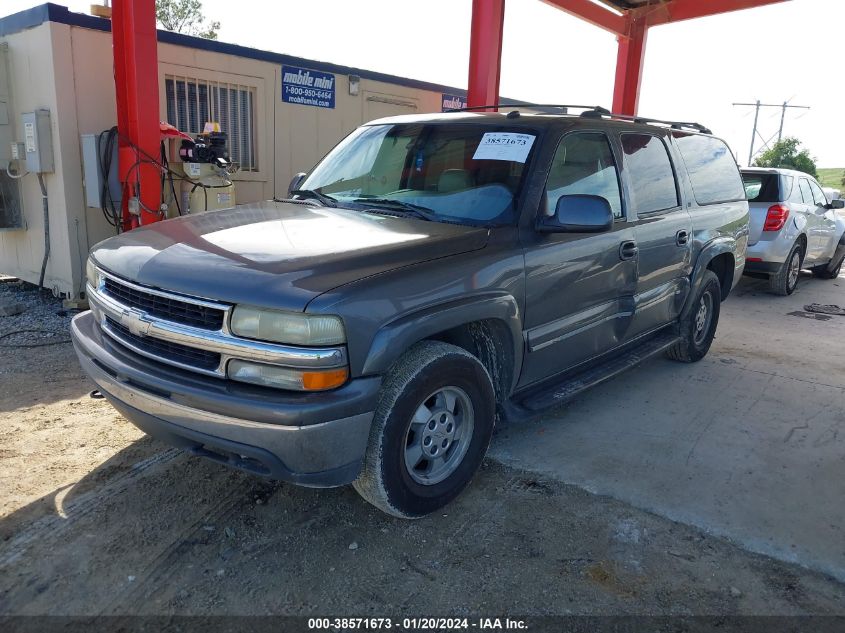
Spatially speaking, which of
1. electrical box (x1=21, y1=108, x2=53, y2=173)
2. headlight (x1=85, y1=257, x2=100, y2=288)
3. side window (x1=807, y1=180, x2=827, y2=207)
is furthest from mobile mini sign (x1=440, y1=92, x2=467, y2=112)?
headlight (x1=85, y1=257, x2=100, y2=288)

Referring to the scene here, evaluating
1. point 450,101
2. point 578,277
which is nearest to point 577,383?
point 578,277

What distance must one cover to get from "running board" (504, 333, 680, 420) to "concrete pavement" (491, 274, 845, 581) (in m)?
0.35

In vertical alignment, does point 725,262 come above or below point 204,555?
above

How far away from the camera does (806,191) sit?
938cm

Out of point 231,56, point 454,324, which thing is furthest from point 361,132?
point 231,56

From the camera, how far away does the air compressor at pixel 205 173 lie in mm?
6910

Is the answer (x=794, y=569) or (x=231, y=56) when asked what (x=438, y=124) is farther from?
(x=231, y=56)

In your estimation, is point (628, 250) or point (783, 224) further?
point (783, 224)

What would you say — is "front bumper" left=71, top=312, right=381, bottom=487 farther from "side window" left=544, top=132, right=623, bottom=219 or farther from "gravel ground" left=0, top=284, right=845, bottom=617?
"side window" left=544, top=132, right=623, bottom=219

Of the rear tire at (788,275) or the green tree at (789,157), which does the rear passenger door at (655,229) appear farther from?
the green tree at (789,157)

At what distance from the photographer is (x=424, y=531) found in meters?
3.03

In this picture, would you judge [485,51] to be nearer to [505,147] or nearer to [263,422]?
[505,147]

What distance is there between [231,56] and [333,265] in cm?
631

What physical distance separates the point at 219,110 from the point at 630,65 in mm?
7657
